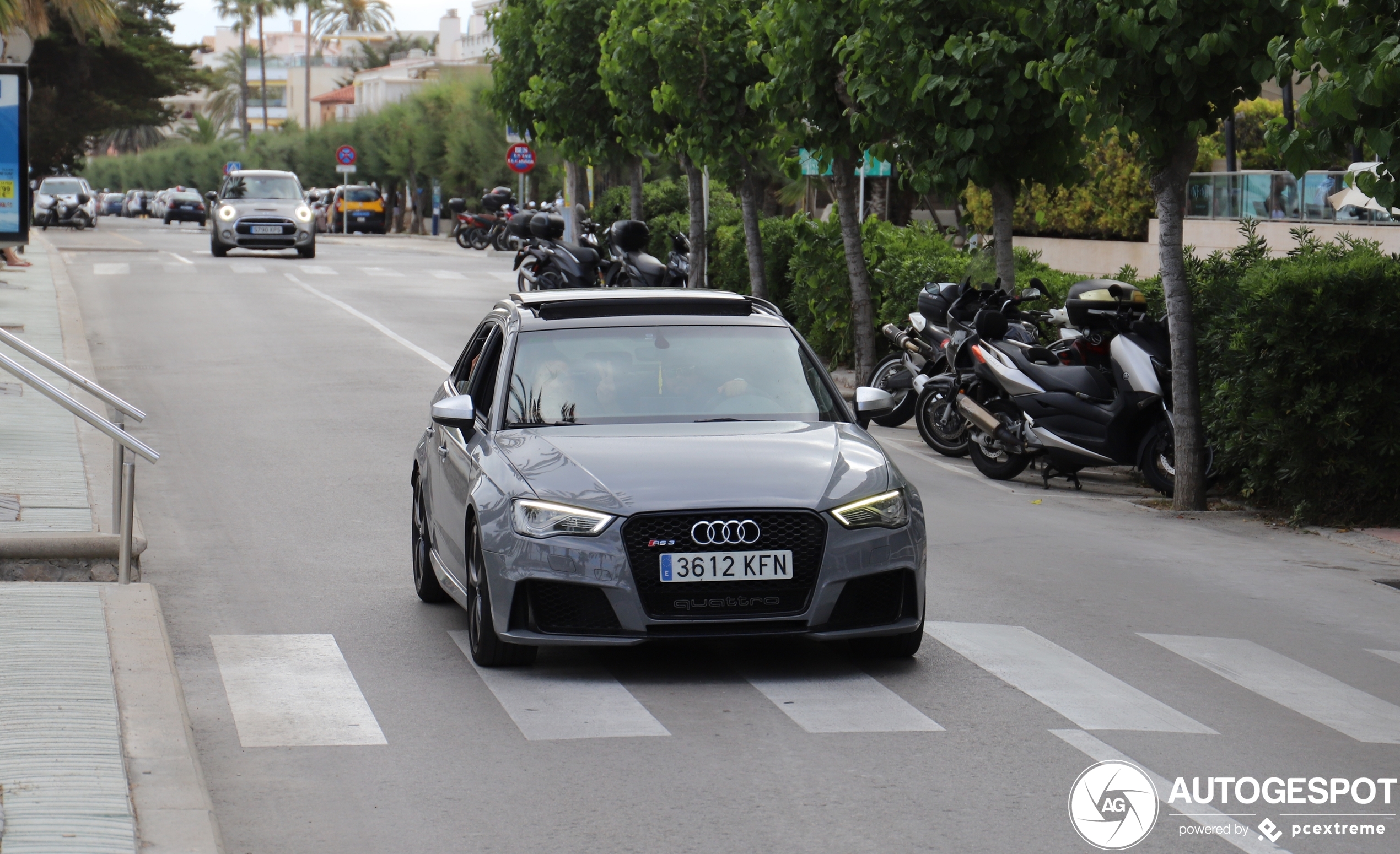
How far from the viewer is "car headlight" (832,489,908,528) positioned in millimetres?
7383

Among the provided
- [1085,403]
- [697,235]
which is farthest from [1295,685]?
[697,235]

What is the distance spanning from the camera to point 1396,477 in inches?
480

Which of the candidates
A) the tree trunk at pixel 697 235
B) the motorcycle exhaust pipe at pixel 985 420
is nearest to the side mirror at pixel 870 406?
the motorcycle exhaust pipe at pixel 985 420

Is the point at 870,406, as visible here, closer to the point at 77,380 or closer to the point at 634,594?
the point at 634,594

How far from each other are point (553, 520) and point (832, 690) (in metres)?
1.24

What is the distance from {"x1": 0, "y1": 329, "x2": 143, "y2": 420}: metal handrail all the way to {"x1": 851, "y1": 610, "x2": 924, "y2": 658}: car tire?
370 centimetres

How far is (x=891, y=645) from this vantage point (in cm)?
781

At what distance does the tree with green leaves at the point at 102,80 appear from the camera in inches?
2474

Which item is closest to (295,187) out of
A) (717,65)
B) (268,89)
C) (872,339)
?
(717,65)

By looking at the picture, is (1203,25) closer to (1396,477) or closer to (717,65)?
(1396,477)

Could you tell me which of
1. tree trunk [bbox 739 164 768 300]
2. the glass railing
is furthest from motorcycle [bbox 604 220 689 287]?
the glass railing

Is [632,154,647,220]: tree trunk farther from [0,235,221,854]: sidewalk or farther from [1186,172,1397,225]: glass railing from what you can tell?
[0,235,221,854]: sidewalk

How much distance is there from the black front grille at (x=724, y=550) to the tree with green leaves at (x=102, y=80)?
55.9 metres

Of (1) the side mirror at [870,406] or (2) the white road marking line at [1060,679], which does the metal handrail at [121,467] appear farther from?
(2) the white road marking line at [1060,679]
